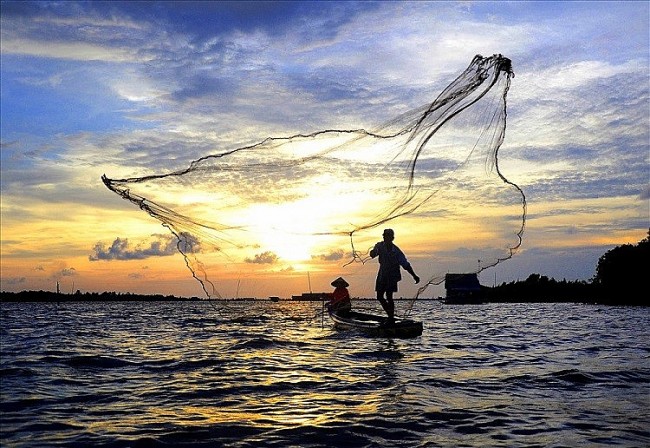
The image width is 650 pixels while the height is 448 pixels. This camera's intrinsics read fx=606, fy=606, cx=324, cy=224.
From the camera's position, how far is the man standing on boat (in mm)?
21781

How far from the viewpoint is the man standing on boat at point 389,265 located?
2178cm

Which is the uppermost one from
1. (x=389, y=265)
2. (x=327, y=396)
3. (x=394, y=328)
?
(x=389, y=265)

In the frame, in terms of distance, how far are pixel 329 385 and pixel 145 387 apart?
367 cm

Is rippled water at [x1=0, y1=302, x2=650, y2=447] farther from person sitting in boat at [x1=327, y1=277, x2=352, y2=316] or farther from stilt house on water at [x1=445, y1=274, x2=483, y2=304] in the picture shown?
stilt house on water at [x1=445, y1=274, x2=483, y2=304]

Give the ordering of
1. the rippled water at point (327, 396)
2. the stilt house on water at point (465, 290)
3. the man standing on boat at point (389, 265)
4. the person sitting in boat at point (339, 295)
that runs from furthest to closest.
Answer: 1. the stilt house on water at point (465, 290)
2. the person sitting in boat at point (339, 295)
3. the man standing on boat at point (389, 265)
4. the rippled water at point (327, 396)

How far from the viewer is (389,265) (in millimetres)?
22094

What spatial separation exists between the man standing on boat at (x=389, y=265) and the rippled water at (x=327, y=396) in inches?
137

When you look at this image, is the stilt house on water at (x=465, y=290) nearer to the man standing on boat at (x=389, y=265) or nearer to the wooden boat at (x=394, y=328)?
the wooden boat at (x=394, y=328)

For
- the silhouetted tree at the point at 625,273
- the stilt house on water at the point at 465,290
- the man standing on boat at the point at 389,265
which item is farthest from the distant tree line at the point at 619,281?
the man standing on boat at the point at 389,265

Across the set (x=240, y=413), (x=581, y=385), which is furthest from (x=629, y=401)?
(x=240, y=413)

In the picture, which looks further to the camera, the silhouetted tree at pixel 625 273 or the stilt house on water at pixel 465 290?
the stilt house on water at pixel 465 290

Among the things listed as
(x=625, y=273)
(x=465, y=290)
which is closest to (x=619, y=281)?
(x=625, y=273)

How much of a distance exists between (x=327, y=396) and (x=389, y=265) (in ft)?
37.0

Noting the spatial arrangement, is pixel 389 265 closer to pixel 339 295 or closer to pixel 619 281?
pixel 339 295
